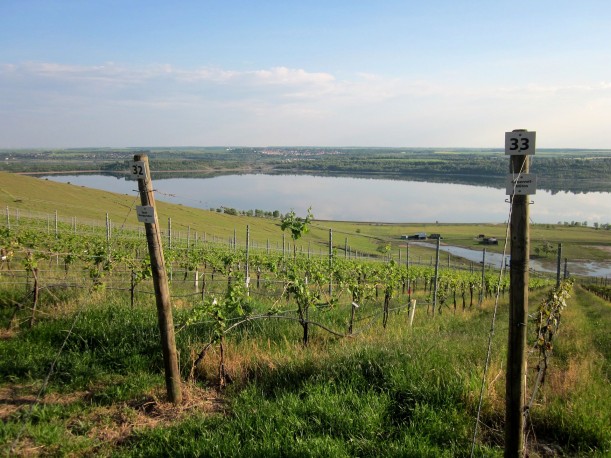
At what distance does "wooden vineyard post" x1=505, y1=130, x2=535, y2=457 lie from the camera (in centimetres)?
361

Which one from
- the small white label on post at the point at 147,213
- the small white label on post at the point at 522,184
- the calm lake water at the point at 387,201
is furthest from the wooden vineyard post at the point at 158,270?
the calm lake water at the point at 387,201

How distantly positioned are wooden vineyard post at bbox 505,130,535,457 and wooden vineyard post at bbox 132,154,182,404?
3.52 metres

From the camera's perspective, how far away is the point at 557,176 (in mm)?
166375

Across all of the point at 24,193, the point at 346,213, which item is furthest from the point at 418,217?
the point at 24,193

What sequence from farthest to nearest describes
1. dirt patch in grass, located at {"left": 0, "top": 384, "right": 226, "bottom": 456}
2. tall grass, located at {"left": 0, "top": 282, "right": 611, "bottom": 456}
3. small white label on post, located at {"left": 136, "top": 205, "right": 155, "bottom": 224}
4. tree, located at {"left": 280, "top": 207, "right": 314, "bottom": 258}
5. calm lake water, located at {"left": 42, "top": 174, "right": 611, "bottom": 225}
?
calm lake water, located at {"left": 42, "top": 174, "right": 611, "bottom": 225}
tree, located at {"left": 280, "top": 207, "right": 314, "bottom": 258}
small white label on post, located at {"left": 136, "top": 205, "right": 155, "bottom": 224}
dirt patch in grass, located at {"left": 0, "top": 384, "right": 226, "bottom": 456}
tall grass, located at {"left": 0, "top": 282, "right": 611, "bottom": 456}

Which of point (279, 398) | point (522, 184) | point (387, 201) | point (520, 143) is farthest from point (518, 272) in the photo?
point (387, 201)

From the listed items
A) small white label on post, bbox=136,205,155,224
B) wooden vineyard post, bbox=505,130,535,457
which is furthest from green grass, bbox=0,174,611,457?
small white label on post, bbox=136,205,155,224

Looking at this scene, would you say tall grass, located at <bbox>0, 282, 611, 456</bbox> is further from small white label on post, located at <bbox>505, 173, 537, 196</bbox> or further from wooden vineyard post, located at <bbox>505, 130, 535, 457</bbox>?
small white label on post, located at <bbox>505, 173, 537, 196</bbox>

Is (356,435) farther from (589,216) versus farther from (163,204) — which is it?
(589,216)

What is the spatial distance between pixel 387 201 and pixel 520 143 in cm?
12144

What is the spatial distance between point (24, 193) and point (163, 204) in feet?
53.4

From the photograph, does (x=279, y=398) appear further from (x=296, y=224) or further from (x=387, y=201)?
(x=387, y=201)

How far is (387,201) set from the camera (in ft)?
404

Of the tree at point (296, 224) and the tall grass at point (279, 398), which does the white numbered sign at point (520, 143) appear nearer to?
the tall grass at point (279, 398)
